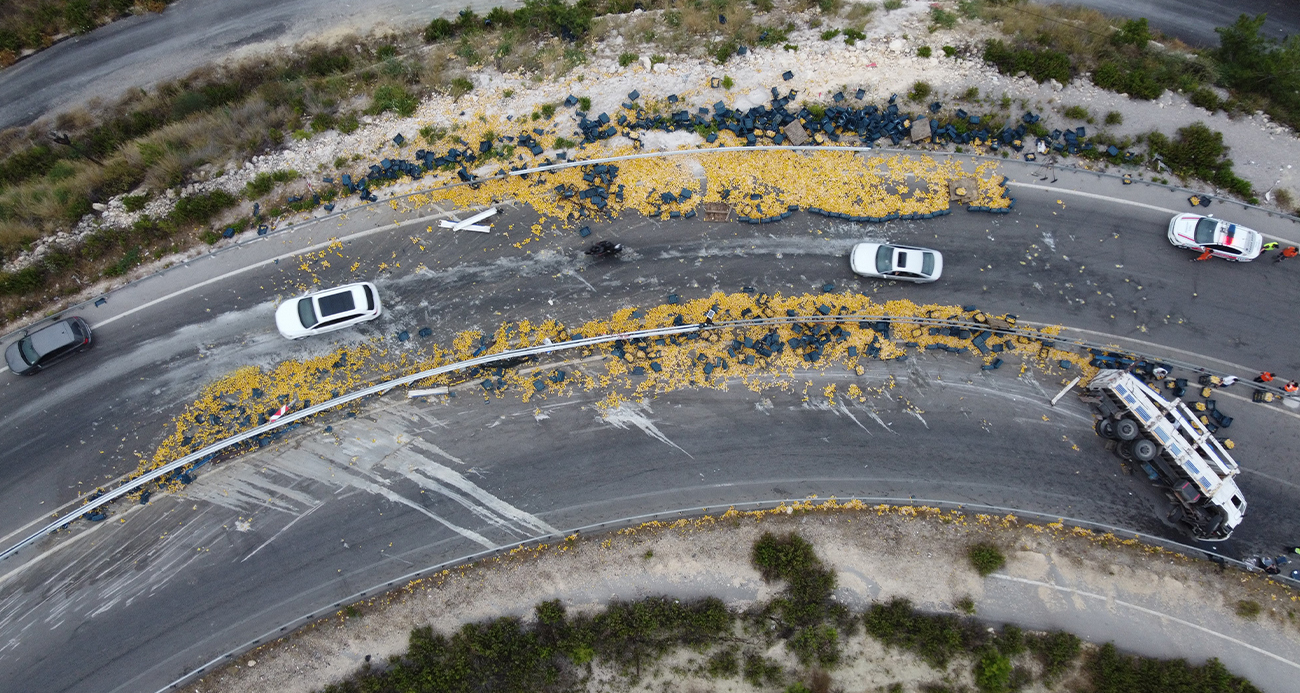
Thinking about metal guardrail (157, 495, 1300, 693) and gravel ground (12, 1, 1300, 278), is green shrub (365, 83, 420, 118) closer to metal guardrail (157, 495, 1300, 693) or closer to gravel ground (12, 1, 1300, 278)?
gravel ground (12, 1, 1300, 278)

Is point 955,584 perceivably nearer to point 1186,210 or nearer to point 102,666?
point 1186,210

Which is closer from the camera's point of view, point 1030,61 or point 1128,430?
point 1128,430

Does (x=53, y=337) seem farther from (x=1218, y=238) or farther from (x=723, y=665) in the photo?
(x=1218, y=238)

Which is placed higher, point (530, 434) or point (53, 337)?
point (53, 337)

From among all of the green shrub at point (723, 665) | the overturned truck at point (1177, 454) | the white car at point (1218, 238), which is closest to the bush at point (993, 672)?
the green shrub at point (723, 665)

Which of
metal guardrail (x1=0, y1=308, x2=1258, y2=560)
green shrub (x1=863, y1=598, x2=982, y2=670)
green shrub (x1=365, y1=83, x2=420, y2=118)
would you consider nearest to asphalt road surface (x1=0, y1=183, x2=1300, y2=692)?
metal guardrail (x1=0, y1=308, x2=1258, y2=560)

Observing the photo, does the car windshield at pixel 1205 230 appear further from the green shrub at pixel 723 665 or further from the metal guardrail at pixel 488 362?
the green shrub at pixel 723 665

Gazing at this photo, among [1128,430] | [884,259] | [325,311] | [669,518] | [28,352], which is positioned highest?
[884,259]

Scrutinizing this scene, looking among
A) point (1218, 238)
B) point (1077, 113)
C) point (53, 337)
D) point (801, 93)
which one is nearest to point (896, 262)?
point (801, 93)
